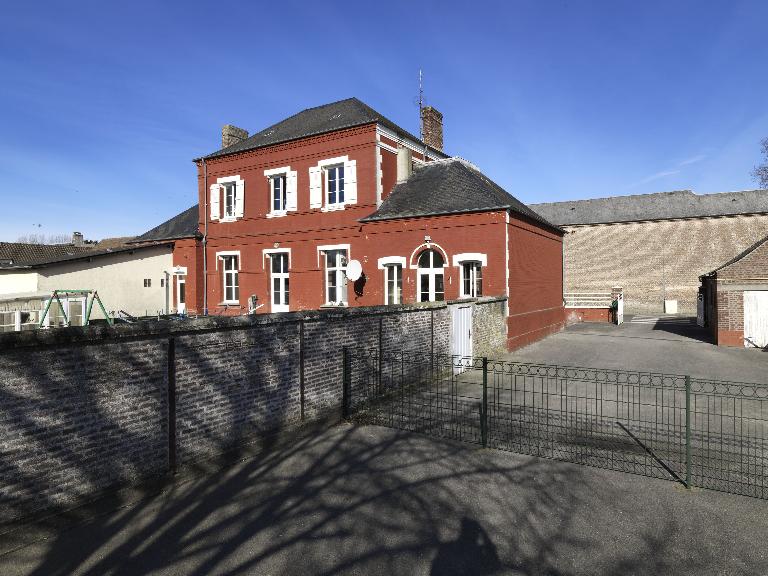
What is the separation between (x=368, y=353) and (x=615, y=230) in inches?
1500

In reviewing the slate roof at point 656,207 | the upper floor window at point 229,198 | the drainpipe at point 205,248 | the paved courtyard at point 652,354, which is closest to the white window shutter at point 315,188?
the upper floor window at point 229,198

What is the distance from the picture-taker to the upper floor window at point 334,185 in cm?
2034

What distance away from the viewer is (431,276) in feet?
56.2

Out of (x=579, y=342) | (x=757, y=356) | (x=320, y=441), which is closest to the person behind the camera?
(x=320, y=441)

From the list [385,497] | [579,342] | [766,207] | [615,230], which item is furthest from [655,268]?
[385,497]

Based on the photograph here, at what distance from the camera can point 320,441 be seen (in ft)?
23.4

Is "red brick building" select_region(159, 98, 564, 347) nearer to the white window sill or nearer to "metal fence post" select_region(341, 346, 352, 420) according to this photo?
the white window sill

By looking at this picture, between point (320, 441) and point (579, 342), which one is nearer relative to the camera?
point (320, 441)

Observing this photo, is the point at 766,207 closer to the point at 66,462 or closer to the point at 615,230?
the point at 615,230

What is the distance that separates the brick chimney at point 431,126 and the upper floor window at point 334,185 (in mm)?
5867

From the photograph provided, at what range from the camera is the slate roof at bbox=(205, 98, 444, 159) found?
800 inches

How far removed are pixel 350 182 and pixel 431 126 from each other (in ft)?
23.4

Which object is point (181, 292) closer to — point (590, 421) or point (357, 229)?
point (357, 229)

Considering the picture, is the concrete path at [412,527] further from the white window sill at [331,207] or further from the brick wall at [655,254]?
the brick wall at [655,254]
